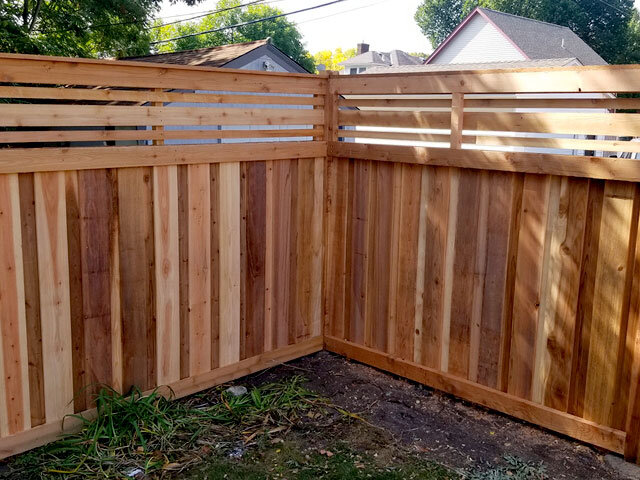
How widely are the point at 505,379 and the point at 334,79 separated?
2197mm

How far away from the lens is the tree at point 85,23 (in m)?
11.2

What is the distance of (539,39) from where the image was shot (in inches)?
1188

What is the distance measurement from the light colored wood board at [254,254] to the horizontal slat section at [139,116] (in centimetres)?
31

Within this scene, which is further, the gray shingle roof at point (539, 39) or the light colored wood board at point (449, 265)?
the gray shingle roof at point (539, 39)

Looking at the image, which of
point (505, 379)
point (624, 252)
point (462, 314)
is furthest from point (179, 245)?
point (624, 252)

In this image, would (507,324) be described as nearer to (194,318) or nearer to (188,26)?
(194,318)

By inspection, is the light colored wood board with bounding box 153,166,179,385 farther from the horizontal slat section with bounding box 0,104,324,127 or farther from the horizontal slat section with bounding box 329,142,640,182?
the horizontal slat section with bounding box 329,142,640,182

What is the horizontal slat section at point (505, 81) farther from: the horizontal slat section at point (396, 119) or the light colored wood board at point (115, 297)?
the light colored wood board at point (115, 297)

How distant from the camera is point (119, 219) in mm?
3510

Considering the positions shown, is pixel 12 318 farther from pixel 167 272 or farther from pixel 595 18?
pixel 595 18

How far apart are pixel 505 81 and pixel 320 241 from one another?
1.71 metres

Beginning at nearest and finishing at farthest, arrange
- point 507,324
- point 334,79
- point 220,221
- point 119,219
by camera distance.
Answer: point 119,219 < point 507,324 < point 220,221 < point 334,79

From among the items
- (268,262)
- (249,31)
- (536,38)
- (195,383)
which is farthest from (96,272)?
(249,31)

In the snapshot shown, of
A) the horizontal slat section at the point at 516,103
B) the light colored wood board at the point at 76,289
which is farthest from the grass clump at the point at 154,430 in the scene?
the horizontal slat section at the point at 516,103
